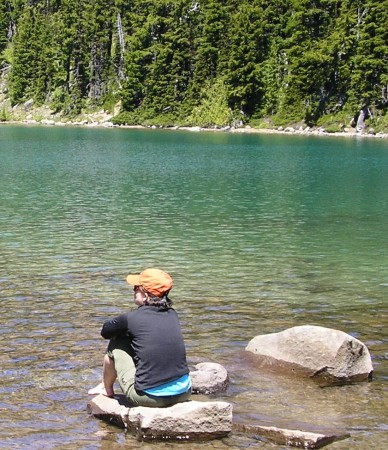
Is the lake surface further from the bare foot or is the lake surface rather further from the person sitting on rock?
the person sitting on rock

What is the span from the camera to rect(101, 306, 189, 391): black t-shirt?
25.3 ft

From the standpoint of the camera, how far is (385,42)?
89.9 metres

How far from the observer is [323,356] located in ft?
31.7

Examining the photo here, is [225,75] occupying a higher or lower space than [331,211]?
higher

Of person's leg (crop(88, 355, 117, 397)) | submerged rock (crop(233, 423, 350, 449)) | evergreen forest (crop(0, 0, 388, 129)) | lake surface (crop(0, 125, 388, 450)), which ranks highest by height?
evergreen forest (crop(0, 0, 388, 129))

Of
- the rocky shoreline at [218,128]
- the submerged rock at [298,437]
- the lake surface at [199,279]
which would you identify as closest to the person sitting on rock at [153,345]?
the lake surface at [199,279]

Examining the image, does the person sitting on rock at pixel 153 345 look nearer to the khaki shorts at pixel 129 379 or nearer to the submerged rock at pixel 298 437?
the khaki shorts at pixel 129 379

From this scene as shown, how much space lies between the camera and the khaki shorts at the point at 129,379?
779 centimetres

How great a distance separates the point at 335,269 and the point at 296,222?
834 cm

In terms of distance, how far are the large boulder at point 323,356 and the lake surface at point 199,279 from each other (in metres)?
0.26

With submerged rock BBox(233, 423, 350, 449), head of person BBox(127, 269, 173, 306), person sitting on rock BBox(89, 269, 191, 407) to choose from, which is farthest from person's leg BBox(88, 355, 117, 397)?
submerged rock BBox(233, 423, 350, 449)

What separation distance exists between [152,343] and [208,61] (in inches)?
4383

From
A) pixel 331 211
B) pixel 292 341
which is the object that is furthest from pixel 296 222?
pixel 292 341

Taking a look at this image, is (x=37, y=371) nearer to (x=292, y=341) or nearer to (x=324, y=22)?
(x=292, y=341)
